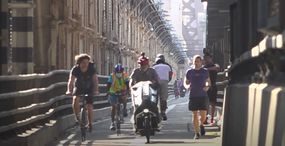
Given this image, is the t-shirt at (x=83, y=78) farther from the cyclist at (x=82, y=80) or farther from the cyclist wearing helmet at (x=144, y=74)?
the cyclist wearing helmet at (x=144, y=74)

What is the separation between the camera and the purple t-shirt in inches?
614

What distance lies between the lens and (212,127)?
18797mm

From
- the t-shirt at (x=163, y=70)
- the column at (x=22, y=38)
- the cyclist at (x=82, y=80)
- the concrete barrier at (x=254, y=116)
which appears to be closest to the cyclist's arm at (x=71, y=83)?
the cyclist at (x=82, y=80)

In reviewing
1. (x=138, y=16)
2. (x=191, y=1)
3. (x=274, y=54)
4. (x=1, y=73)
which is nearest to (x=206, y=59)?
(x=1, y=73)

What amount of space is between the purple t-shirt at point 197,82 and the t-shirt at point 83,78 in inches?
82.4

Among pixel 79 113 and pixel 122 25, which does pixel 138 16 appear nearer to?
pixel 122 25

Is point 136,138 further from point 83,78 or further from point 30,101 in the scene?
point 30,101

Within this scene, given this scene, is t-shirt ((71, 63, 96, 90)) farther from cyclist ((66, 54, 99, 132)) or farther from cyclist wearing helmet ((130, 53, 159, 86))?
cyclist wearing helmet ((130, 53, 159, 86))

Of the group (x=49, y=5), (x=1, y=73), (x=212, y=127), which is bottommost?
(x=212, y=127)

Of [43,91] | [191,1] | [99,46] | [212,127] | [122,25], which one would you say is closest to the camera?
[43,91]

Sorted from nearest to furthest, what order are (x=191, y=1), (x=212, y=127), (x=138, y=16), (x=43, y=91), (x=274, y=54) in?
(x=274, y=54), (x=43, y=91), (x=212, y=127), (x=138, y=16), (x=191, y=1)

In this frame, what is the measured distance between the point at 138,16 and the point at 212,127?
179 ft

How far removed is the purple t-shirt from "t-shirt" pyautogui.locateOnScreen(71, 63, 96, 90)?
2092 mm

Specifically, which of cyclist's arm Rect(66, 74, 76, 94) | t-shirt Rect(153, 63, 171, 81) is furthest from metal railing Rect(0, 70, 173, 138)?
t-shirt Rect(153, 63, 171, 81)
